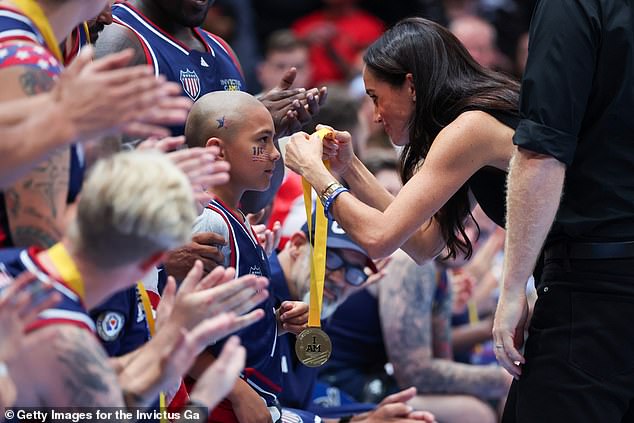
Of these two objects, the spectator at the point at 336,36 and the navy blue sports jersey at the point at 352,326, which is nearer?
the navy blue sports jersey at the point at 352,326

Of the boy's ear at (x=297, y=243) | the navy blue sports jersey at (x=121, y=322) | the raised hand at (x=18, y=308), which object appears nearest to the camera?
the raised hand at (x=18, y=308)

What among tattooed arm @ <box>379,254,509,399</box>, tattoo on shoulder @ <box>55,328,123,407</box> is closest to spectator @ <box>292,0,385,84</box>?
tattooed arm @ <box>379,254,509,399</box>

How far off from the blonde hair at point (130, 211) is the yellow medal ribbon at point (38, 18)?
1.32ft

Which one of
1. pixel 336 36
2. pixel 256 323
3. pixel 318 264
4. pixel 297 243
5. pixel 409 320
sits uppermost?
pixel 318 264

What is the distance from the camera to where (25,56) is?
8.27 ft

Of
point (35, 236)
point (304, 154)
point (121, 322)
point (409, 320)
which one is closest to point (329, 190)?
point (304, 154)

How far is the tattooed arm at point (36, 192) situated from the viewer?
2504mm

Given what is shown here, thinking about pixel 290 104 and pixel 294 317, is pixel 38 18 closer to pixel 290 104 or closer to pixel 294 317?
pixel 290 104

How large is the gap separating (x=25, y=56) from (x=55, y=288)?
0.55m

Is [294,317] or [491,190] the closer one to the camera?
[491,190]

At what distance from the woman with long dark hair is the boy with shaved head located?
142 mm

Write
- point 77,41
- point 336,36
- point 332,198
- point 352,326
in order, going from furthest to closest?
point 336,36, point 352,326, point 332,198, point 77,41

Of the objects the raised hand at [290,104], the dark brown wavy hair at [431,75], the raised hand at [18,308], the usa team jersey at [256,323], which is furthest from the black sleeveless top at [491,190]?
the raised hand at [18,308]

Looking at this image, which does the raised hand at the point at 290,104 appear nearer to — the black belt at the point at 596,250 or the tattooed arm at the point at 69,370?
the black belt at the point at 596,250
